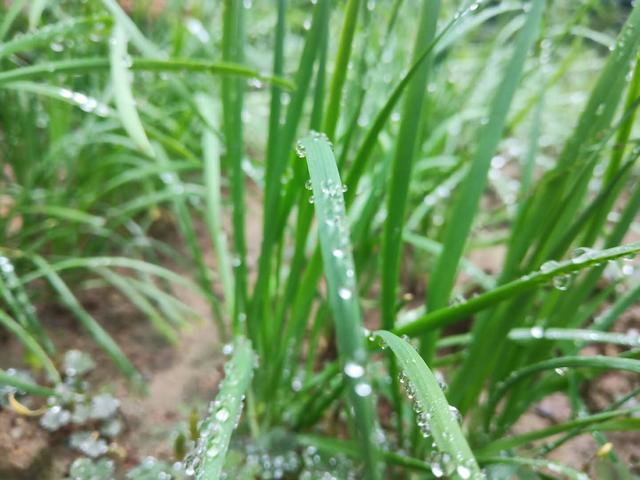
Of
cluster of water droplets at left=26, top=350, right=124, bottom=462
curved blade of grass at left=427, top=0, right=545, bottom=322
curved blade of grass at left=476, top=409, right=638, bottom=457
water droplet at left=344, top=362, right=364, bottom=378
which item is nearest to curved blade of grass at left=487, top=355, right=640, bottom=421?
curved blade of grass at left=476, top=409, right=638, bottom=457

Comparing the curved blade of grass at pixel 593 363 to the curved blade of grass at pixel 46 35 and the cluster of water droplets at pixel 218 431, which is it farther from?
the curved blade of grass at pixel 46 35

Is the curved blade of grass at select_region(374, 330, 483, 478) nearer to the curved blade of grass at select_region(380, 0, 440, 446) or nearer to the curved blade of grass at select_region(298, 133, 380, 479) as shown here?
the curved blade of grass at select_region(298, 133, 380, 479)

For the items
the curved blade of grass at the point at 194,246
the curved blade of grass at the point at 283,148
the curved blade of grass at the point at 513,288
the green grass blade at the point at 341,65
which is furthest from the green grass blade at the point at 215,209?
the curved blade of grass at the point at 513,288

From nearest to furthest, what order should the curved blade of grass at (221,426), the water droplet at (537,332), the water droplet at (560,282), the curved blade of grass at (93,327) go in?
the curved blade of grass at (221,426), the water droplet at (560,282), the water droplet at (537,332), the curved blade of grass at (93,327)

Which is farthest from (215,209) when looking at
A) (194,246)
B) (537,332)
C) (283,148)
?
(537,332)

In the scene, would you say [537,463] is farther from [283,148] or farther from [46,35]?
[46,35]
